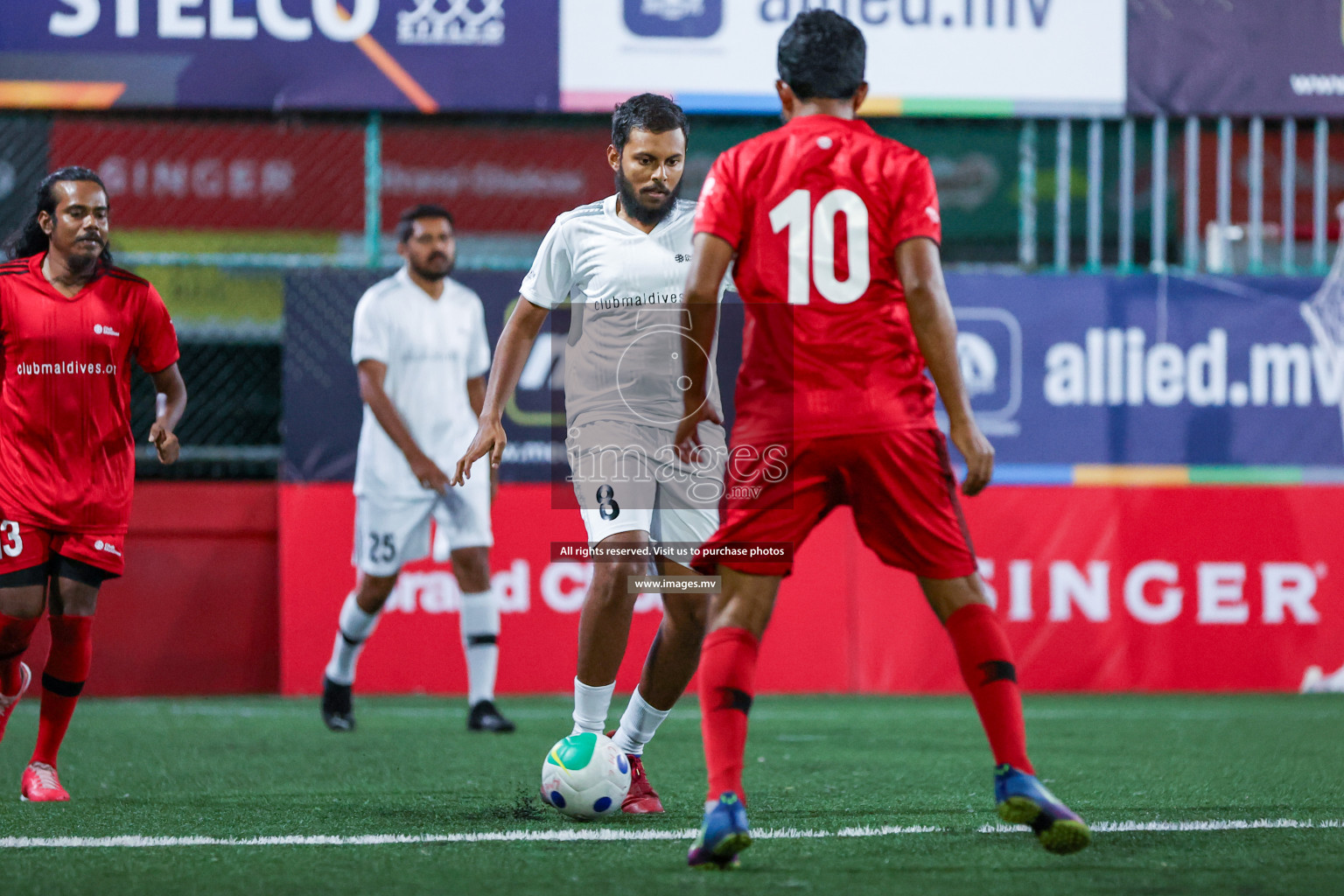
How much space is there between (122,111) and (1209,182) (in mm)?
6993

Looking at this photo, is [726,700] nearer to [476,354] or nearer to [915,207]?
[915,207]

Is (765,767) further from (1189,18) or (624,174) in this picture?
(1189,18)

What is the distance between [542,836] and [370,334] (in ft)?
12.5

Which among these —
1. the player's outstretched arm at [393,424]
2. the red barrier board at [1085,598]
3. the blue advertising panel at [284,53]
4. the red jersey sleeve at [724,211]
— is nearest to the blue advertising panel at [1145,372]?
the red barrier board at [1085,598]

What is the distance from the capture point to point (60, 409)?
195 inches

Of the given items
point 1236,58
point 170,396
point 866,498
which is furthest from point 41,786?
point 1236,58

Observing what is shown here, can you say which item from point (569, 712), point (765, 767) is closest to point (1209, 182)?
point (569, 712)

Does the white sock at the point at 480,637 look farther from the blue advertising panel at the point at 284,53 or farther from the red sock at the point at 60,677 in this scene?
the blue advertising panel at the point at 284,53

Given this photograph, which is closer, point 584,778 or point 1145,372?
point 584,778

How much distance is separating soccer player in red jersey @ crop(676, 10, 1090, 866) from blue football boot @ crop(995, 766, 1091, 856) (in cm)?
6

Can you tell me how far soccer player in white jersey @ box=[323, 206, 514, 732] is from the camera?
724 cm

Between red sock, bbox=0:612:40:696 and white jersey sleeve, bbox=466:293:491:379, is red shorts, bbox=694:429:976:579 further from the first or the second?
white jersey sleeve, bbox=466:293:491:379

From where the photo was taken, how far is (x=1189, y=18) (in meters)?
9.28

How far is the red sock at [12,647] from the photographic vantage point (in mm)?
4895
